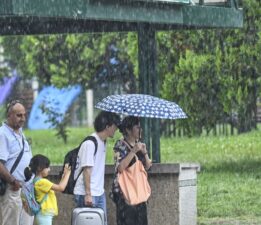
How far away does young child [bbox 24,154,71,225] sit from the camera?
977 centimetres

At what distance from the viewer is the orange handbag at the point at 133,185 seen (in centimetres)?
1055

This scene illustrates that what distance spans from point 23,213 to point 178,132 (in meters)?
22.3

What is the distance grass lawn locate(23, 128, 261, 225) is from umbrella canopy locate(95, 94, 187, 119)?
3522 millimetres

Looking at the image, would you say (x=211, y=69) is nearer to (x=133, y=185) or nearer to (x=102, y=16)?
(x=102, y=16)

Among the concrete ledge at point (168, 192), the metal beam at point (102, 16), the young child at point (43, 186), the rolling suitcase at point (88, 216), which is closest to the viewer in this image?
the metal beam at point (102, 16)

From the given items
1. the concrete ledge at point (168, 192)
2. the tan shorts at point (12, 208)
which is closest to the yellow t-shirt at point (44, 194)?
the tan shorts at point (12, 208)

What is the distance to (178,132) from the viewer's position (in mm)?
32281

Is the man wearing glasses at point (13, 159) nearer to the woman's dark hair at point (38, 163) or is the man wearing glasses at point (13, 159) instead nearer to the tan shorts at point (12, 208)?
the tan shorts at point (12, 208)

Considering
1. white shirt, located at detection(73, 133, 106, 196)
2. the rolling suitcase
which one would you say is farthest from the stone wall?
the rolling suitcase

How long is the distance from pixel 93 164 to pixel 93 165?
0.04ft

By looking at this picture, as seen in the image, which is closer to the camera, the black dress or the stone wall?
the black dress

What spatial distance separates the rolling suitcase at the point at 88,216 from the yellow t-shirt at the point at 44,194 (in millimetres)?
263

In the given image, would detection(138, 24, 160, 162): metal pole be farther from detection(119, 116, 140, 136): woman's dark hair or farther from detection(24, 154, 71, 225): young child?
detection(24, 154, 71, 225): young child

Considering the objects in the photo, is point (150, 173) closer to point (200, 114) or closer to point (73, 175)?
point (73, 175)
